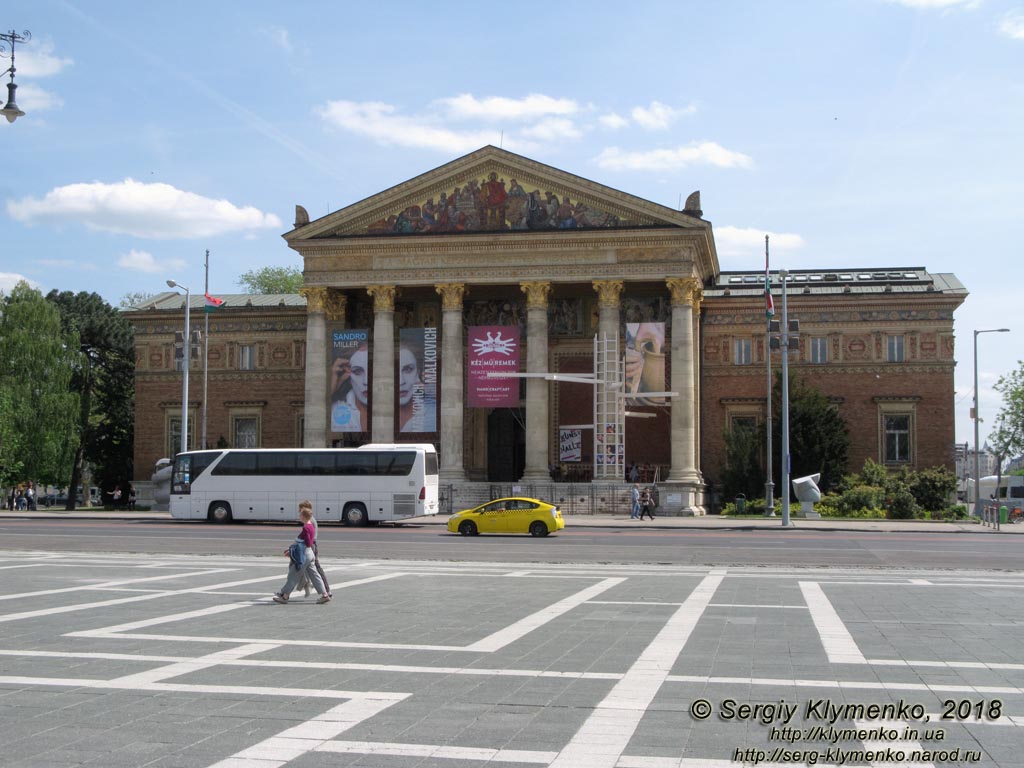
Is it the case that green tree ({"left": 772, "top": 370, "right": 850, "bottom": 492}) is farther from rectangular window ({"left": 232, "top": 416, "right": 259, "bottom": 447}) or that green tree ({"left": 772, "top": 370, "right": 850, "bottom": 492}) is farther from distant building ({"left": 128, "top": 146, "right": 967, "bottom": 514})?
rectangular window ({"left": 232, "top": 416, "right": 259, "bottom": 447})

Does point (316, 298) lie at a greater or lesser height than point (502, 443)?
greater

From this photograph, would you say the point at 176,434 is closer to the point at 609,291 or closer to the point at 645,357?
the point at 609,291

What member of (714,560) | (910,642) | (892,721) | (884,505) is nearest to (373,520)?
(714,560)

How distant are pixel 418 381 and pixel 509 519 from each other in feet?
64.1

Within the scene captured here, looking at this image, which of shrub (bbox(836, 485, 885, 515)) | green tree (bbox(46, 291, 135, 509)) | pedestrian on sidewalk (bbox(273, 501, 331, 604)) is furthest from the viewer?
green tree (bbox(46, 291, 135, 509))

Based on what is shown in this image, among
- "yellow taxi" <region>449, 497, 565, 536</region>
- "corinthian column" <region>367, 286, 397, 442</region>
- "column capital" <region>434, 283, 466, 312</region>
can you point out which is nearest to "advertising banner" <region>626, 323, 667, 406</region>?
"column capital" <region>434, 283, 466, 312</region>

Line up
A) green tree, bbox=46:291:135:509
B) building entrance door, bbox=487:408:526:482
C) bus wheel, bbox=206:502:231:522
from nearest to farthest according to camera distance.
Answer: bus wheel, bbox=206:502:231:522 < building entrance door, bbox=487:408:526:482 < green tree, bbox=46:291:135:509

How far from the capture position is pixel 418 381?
56438 mm

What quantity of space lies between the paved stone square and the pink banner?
114 feet

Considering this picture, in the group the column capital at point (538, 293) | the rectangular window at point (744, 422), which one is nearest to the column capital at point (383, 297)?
the column capital at point (538, 293)

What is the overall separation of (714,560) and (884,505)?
2887 cm

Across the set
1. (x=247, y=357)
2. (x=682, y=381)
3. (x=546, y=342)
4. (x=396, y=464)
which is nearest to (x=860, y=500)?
(x=682, y=381)

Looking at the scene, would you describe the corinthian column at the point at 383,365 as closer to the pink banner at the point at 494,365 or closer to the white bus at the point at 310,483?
the pink banner at the point at 494,365

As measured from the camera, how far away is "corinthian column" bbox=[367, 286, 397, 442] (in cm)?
5762
